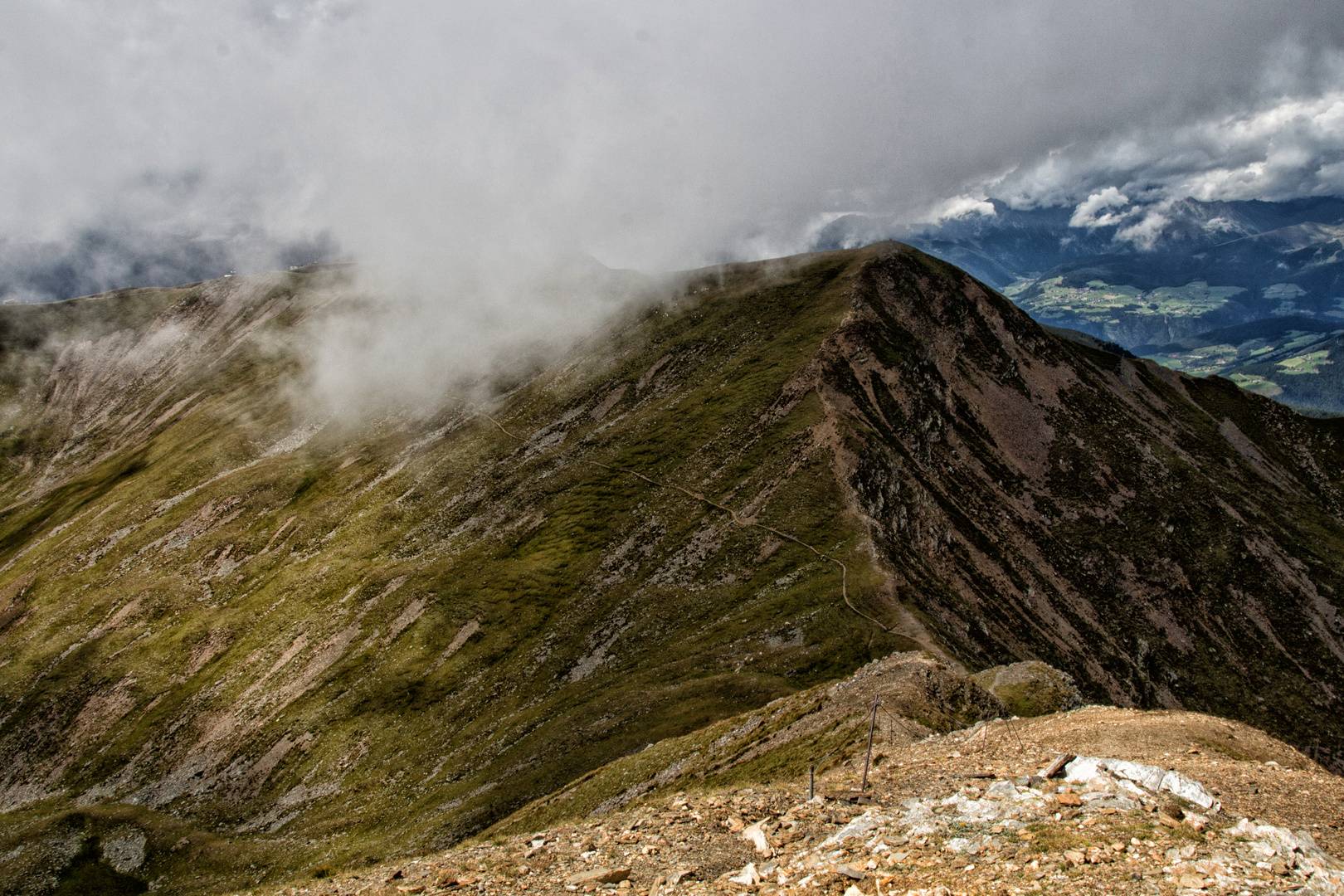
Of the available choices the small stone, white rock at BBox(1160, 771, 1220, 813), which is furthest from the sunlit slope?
white rock at BBox(1160, 771, 1220, 813)

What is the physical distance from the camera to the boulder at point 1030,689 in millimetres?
52438

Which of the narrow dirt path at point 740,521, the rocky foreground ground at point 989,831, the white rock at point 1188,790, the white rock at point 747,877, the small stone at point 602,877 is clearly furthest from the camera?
the narrow dirt path at point 740,521

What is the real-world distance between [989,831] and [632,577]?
9369 centimetres

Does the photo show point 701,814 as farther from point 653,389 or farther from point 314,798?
point 653,389

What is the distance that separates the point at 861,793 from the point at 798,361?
399 feet

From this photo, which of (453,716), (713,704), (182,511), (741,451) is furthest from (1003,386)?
(182,511)

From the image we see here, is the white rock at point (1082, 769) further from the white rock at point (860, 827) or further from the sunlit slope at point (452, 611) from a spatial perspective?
the sunlit slope at point (452, 611)

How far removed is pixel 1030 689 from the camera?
5516 centimetres

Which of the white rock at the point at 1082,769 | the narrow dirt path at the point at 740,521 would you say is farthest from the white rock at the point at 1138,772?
the narrow dirt path at the point at 740,521

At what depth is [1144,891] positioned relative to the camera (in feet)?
54.5

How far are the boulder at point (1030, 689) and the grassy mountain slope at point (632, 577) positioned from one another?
1522cm

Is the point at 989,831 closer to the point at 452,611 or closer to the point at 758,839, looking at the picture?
the point at 758,839

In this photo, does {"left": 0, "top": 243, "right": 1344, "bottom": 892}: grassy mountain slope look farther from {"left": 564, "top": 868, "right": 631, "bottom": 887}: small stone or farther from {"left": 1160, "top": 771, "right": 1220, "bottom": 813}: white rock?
Answer: {"left": 1160, "top": 771, "right": 1220, "bottom": 813}: white rock

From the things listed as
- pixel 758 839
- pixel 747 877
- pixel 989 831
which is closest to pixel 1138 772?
pixel 989 831
